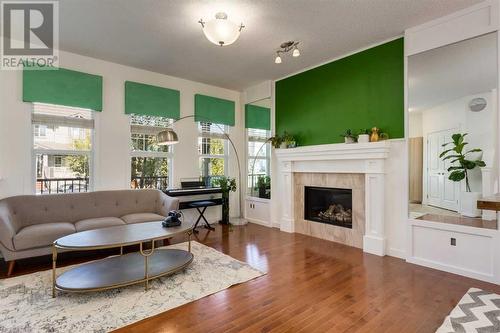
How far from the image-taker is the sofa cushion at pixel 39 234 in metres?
3.02

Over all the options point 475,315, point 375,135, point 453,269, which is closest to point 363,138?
point 375,135

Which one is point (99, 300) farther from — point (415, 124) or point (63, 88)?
point (415, 124)

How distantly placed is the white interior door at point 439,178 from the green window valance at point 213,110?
3.86 metres

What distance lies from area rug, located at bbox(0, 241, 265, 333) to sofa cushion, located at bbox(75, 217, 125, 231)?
0.57m

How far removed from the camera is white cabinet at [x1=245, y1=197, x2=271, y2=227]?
18.2 ft

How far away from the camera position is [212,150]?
578 centimetres

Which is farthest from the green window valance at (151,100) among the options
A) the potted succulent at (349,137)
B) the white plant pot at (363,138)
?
the white plant pot at (363,138)

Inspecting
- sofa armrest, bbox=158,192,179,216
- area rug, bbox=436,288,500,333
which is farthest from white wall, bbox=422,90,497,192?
sofa armrest, bbox=158,192,179,216

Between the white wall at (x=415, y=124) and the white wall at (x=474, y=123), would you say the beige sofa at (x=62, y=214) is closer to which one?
the white wall at (x=415, y=124)

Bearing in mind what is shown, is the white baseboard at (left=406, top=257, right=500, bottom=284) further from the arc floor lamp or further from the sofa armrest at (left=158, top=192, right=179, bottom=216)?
the sofa armrest at (left=158, top=192, right=179, bottom=216)

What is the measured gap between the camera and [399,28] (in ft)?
11.1

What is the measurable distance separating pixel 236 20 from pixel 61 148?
10.8ft

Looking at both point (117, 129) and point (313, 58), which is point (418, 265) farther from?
point (117, 129)

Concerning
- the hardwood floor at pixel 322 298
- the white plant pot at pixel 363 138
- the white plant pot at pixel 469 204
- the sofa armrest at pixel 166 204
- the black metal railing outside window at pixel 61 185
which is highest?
the white plant pot at pixel 363 138
